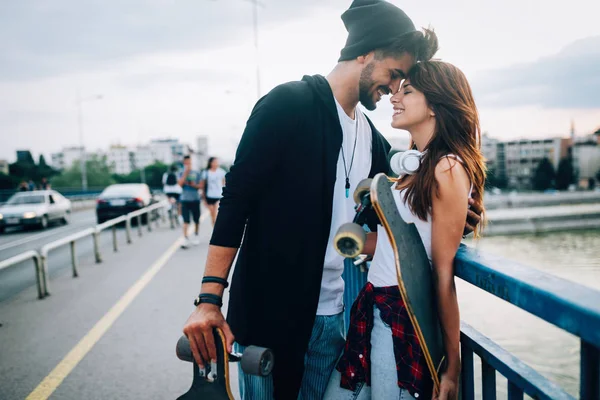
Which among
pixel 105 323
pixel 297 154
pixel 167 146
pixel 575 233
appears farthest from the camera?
pixel 167 146

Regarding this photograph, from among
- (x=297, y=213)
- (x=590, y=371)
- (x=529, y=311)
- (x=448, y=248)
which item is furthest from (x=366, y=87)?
(x=590, y=371)

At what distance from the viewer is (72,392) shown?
3.38 meters

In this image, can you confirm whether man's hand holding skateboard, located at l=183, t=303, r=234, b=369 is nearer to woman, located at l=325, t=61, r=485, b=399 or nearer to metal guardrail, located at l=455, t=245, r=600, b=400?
woman, located at l=325, t=61, r=485, b=399

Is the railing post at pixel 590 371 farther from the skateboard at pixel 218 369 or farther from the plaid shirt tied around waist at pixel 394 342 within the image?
the skateboard at pixel 218 369

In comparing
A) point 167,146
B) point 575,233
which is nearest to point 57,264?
point 575,233

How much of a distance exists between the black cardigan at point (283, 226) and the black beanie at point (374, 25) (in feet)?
1.11

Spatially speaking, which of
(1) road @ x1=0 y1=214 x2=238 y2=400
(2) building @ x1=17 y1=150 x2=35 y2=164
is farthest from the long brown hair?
(2) building @ x1=17 y1=150 x2=35 y2=164

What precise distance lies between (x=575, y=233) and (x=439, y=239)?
82609 mm

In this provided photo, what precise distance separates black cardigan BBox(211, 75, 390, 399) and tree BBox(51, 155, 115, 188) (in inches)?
4194

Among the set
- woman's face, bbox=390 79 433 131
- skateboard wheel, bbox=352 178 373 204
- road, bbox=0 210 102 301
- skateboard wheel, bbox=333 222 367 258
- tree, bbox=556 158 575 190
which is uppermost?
woman's face, bbox=390 79 433 131

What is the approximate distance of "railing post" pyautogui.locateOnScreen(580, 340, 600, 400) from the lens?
96cm

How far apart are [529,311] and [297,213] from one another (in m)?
0.81

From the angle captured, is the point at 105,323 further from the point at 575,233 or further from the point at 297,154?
the point at 575,233

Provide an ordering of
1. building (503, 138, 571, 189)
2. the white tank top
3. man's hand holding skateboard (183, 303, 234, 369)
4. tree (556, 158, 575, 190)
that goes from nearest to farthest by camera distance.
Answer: man's hand holding skateboard (183, 303, 234, 369), the white tank top, tree (556, 158, 575, 190), building (503, 138, 571, 189)
